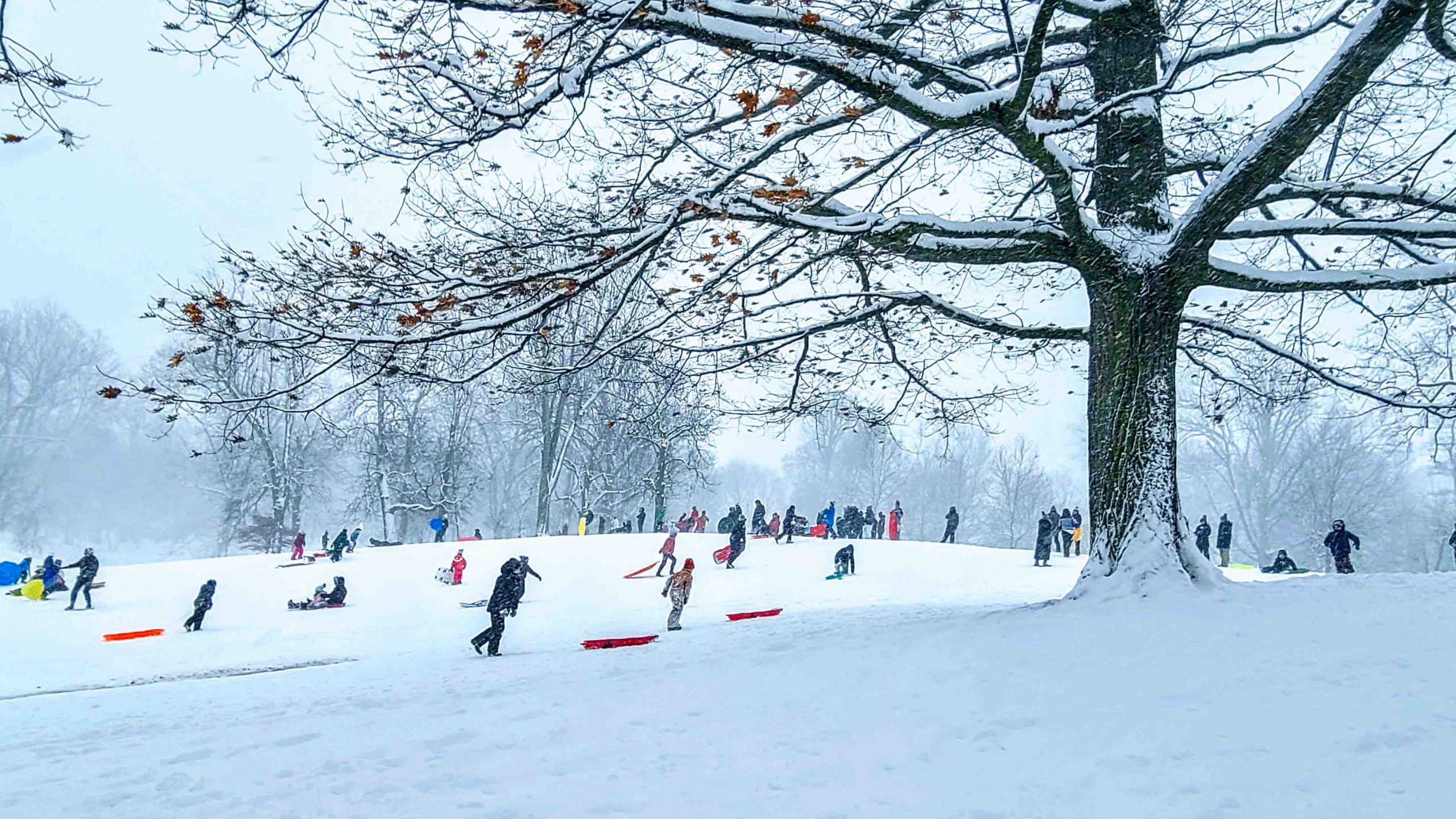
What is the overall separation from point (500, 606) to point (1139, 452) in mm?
9102

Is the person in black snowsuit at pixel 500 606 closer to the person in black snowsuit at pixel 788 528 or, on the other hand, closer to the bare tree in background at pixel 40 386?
the person in black snowsuit at pixel 788 528

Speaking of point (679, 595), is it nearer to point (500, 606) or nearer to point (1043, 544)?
point (500, 606)

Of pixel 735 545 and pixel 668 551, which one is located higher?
pixel 735 545

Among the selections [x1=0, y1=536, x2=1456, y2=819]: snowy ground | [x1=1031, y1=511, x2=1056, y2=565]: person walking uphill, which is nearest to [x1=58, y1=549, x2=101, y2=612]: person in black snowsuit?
[x1=0, y1=536, x2=1456, y2=819]: snowy ground

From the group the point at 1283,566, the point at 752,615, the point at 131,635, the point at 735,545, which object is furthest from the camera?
the point at 735,545

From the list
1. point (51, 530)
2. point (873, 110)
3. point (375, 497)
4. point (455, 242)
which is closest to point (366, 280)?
point (455, 242)

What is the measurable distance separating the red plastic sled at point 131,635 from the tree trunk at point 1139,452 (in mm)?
17643

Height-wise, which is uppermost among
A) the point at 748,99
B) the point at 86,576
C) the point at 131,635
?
the point at 748,99

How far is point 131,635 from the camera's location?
52.4 feet

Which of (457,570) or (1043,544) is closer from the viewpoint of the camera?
(457,570)

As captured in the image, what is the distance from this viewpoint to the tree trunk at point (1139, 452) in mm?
7844

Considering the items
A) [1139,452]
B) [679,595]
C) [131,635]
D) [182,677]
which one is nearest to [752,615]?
[679,595]

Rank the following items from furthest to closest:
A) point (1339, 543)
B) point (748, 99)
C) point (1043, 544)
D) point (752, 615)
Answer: point (1043, 544), point (1339, 543), point (752, 615), point (748, 99)

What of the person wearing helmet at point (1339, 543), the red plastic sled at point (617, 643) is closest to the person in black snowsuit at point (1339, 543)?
the person wearing helmet at point (1339, 543)
